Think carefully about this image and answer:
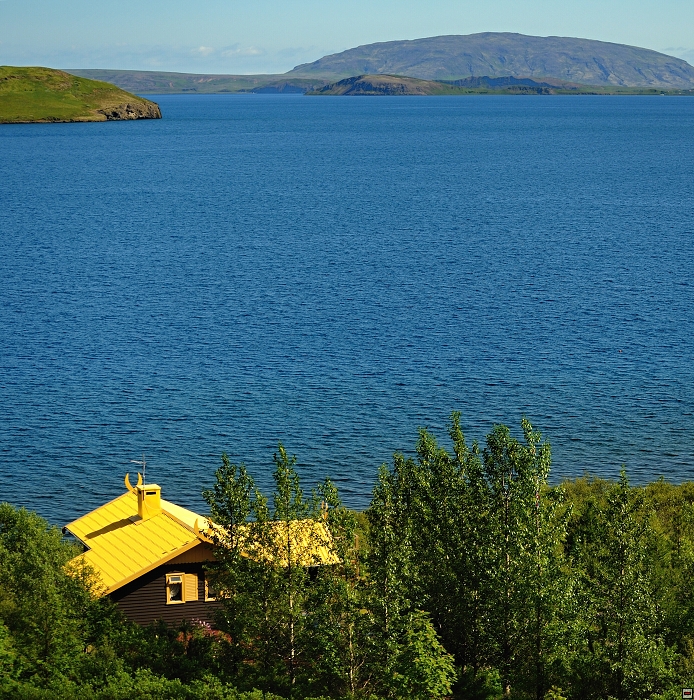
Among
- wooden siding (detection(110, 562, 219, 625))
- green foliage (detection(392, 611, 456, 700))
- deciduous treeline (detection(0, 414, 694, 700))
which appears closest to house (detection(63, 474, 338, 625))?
wooden siding (detection(110, 562, 219, 625))

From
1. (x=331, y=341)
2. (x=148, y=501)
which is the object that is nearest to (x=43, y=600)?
(x=148, y=501)

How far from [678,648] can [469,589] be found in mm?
7165

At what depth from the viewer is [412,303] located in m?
91.8

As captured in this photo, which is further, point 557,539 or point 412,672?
point 557,539

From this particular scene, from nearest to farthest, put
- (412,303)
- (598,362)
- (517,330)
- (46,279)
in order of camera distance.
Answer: (598,362), (517,330), (412,303), (46,279)

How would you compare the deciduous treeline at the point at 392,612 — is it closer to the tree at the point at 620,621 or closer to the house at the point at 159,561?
the tree at the point at 620,621

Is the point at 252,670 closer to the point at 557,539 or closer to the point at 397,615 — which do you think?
the point at 397,615

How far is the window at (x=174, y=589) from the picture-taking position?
3778cm

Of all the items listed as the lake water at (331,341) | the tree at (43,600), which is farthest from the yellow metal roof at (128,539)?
the lake water at (331,341)

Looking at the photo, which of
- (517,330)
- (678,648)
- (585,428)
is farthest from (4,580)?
(517,330)

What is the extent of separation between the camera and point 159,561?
1470 inches

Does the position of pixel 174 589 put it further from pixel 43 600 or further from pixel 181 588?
pixel 43 600

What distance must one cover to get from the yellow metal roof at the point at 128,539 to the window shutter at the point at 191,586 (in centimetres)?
124

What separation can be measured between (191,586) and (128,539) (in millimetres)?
3697
